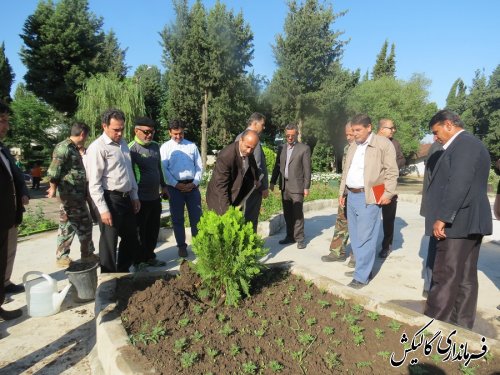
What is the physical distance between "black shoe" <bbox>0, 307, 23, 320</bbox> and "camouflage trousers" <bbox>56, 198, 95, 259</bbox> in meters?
1.26

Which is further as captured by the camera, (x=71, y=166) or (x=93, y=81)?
(x=93, y=81)

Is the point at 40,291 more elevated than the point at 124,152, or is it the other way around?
the point at 124,152

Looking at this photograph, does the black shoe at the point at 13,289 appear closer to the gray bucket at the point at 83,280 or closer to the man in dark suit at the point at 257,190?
the gray bucket at the point at 83,280

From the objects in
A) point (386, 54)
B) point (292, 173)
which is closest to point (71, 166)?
point (292, 173)

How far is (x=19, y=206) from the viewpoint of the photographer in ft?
11.6

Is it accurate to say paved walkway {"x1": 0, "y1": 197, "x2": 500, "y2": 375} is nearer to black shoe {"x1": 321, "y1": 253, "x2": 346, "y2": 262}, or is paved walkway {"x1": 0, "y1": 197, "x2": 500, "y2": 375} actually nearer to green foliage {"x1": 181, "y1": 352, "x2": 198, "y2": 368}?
black shoe {"x1": 321, "y1": 253, "x2": 346, "y2": 262}

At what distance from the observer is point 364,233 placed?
13.7ft

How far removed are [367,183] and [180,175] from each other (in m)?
2.68

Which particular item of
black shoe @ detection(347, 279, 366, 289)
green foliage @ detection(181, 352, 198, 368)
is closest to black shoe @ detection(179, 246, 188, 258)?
black shoe @ detection(347, 279, 366, 289)

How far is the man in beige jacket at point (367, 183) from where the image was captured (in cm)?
414

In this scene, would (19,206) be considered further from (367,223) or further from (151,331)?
(367,223)

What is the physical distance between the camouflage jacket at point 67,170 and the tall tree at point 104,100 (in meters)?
18.5

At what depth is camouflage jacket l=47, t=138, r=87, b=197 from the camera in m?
4.52

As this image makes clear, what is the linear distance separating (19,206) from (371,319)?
3.46m
